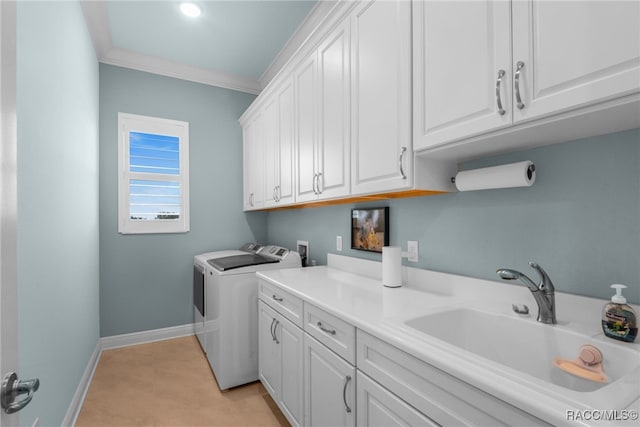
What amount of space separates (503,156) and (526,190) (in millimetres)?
183

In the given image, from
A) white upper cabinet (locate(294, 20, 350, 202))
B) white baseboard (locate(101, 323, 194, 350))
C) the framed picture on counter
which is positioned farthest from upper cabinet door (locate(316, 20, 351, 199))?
white baseboard (locate(101, 323, 194, 350))

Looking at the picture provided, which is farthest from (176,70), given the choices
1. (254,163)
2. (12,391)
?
(12,391)

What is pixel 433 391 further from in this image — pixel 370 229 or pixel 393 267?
pixel 370 229

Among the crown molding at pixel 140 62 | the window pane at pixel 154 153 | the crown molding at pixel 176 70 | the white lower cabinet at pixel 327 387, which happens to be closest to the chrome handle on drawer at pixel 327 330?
the white lower cabinet at pixel 327 387

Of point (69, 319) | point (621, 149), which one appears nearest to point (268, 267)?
point (69, 319)

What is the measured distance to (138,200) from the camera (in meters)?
3.14

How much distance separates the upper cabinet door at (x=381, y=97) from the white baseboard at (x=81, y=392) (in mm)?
2205

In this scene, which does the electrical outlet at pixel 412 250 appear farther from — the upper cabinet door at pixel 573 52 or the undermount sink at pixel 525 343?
the upper cabinet door at pixel 573 52

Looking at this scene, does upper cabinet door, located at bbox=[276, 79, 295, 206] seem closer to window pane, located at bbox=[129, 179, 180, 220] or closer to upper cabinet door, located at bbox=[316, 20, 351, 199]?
upper cabinet door, located at bbox=[316, 20, 351, 199]

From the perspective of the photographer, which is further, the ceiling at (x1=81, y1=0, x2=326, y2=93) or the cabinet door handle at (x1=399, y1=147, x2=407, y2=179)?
the ceiling at (x1=81, y1=0, x2=326, y2=93)

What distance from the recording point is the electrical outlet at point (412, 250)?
1719 millimetres

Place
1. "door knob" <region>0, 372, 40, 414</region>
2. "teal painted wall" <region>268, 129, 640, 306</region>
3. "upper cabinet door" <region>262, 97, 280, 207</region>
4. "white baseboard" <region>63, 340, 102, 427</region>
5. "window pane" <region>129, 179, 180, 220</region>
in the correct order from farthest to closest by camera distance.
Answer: "window pane" <region>129, 179, 180, 220</region>, "upper cabinet door" <region>262, 97, 280, 207</region>, "white baseboard" <region>63, 340, 102, 427</region>, "teal painted wall" <region>268, 129, 640, 306</region>, "door knob" <region>0, 372, 40, 414</region>

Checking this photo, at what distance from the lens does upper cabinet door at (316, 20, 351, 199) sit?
5.65 feet

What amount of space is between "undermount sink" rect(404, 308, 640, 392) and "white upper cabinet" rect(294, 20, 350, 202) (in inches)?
33.6
